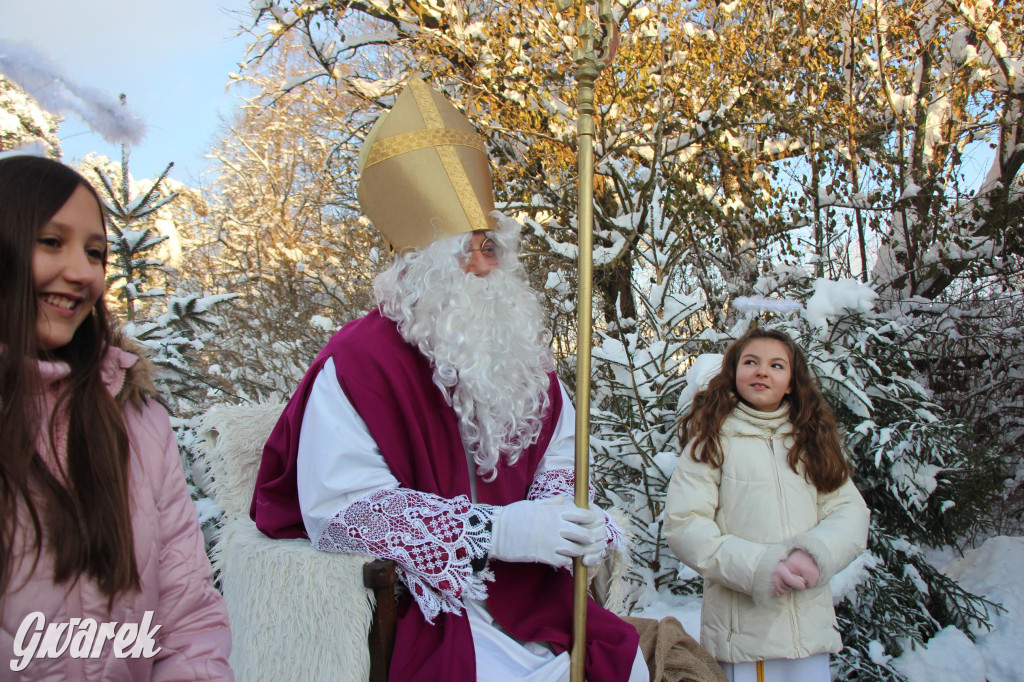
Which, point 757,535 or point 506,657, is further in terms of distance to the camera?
point 757,535

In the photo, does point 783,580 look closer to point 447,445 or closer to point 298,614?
point 447,445

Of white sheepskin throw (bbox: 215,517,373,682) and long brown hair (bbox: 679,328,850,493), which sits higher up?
long brown hair (bbox: 679,328,850,493)

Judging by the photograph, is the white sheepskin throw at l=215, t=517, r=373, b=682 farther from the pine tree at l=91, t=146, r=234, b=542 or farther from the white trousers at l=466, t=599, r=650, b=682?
the pine tree at l=91, t=146, r=234, b=542

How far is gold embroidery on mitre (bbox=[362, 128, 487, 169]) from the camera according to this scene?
2156 millimetres

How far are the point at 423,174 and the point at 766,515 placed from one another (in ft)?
5.00

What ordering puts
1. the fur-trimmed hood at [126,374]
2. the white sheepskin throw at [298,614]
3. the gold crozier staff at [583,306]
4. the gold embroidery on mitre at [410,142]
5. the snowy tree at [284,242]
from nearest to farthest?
the fur-trimmed hood at [126,374], the white sheepskin throw at [298,614], the gold crozier staff at [583,306], the gold embroidery on mitre at [410,142], the snowy tree at [284,242]

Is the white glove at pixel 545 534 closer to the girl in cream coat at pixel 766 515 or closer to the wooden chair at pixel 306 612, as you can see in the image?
the wooden chair at pixel 306 612

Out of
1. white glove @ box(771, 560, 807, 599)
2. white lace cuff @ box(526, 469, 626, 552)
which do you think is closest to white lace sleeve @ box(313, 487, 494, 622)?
white lace cuff @ box(526, 469, 626, 552)

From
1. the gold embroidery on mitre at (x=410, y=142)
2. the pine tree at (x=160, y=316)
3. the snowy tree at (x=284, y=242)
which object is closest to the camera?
the gold embroidery on mitre at (x=410, y=142)

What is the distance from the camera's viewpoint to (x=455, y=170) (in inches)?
84.5

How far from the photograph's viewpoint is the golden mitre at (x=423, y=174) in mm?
2133

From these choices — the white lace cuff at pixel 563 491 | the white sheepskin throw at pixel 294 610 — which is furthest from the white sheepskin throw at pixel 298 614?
the white lace cuff at pixel 563 491

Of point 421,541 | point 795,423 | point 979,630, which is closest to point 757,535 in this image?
point 795,423

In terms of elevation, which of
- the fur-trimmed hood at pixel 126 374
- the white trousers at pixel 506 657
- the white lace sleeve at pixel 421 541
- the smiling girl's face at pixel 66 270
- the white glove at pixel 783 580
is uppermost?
the smiling girl's face at pixel 66 270
